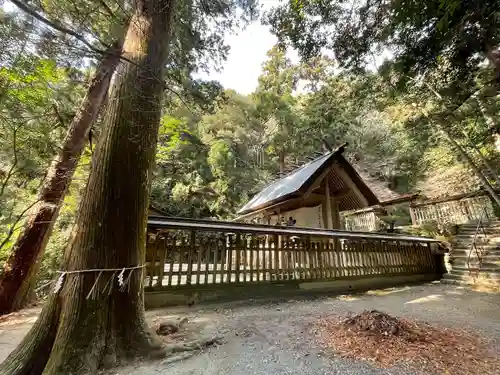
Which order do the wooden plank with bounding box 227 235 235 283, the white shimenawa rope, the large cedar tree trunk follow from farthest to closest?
the wooden plank with bounding box 227 235 235 283 < the white shimenawa rope < the large cedar tree trunk

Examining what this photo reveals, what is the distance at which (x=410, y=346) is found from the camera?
2807 mm

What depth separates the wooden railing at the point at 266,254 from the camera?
484 cm

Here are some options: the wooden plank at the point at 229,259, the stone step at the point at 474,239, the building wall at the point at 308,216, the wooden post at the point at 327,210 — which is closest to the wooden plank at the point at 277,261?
the wooden plank at the point at 229,259

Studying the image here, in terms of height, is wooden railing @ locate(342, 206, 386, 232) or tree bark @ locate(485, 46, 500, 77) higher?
tree bark @ locate(485, 46, 500, 77)

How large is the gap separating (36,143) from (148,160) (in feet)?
12.0

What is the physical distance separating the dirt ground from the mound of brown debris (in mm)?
221

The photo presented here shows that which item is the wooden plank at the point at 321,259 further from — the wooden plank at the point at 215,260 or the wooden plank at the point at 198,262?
the wooden plank at the point at 198,262

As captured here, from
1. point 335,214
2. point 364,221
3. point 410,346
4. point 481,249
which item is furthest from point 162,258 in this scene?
A: point 364,221

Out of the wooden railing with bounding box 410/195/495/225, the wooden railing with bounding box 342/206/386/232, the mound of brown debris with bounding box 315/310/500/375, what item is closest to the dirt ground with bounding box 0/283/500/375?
the mound of brown debris with bounding box 315/310/500/375

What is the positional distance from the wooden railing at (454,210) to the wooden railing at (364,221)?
233 cm

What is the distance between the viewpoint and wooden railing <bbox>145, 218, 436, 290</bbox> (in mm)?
4840

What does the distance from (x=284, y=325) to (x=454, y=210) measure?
46.2 ft

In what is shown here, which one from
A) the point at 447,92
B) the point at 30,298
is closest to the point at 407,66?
the point at 447,92

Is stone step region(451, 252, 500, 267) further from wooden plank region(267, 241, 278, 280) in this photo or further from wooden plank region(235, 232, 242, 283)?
wooden plank region(235, 232, 242, 283)
